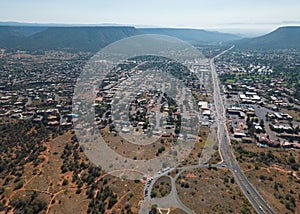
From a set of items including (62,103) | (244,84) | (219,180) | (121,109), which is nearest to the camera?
(219,180)

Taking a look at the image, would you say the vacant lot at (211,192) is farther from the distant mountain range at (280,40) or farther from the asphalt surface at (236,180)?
the distant mountain range at (280,40)

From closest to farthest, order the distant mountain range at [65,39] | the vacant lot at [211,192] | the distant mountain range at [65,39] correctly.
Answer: the vacant lot at [211,192]
the distant mountain range at [65,39]
the distant mountain range at [65,39]

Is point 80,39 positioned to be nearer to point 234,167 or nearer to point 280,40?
point 280,40

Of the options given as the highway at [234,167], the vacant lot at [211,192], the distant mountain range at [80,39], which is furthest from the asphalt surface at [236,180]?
the distant mountain range at [80,39]

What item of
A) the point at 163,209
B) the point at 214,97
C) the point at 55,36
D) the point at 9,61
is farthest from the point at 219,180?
the point at 55,36

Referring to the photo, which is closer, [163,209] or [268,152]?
[163,209]

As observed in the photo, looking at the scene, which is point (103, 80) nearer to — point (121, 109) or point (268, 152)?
point (121, 109)

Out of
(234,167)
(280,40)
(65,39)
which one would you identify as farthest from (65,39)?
(234,167)

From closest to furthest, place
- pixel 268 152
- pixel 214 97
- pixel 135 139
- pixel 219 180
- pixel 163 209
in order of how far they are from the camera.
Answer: pixel 163 209 → pixel 219 180 → pixel 268 152 → pixel 135 139 → pixel 214 97

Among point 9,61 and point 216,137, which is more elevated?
point 216,137
